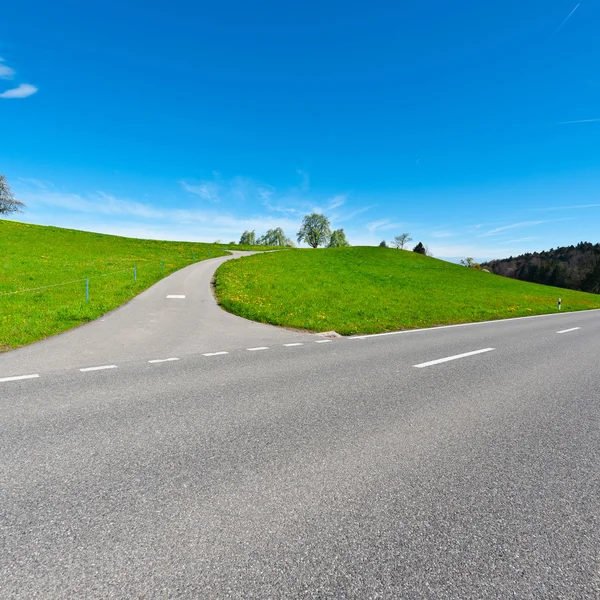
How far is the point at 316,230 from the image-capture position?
114688 millimetres

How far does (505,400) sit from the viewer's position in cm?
588

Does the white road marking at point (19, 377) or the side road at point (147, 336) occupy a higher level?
the side road at point (147, 336)

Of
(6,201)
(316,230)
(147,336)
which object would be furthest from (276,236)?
(147,336)

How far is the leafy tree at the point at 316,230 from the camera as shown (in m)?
114

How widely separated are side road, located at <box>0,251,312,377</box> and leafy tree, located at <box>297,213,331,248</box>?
330 feet

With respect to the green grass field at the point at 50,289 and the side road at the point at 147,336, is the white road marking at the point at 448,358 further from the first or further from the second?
the green grass field at the point at 50,289

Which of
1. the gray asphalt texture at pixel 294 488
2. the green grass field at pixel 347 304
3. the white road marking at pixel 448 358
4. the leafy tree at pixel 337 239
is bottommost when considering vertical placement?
the gray asphalt texture at pixel 294 488

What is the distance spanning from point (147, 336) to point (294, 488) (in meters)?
8.39

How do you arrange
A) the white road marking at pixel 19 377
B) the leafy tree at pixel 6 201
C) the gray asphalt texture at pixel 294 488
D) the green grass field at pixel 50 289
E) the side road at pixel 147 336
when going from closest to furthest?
the gray asphalt texture at pixel 294 488
the white road marking at pixel 19 377
the side road at pixel 147 336
the green grass field at pixel 50 289
the leafy tree at pixel 6 201

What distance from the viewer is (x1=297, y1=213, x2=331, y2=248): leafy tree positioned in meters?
114

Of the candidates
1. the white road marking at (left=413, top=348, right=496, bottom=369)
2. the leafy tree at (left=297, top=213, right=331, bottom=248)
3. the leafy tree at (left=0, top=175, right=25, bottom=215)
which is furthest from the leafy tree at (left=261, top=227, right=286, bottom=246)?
the white road marking at (left=413, top=348, right=496, bottom=369)

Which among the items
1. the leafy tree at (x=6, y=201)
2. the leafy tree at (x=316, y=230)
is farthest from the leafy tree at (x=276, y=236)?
the leafy tree at (x=6, y=201)

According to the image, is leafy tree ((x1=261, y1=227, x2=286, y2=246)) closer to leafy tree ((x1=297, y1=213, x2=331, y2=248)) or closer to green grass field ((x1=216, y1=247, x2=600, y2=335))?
leafy tree ((x1=297, y1=213, x2=331, y2=248))

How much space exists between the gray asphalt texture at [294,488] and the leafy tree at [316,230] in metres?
111
